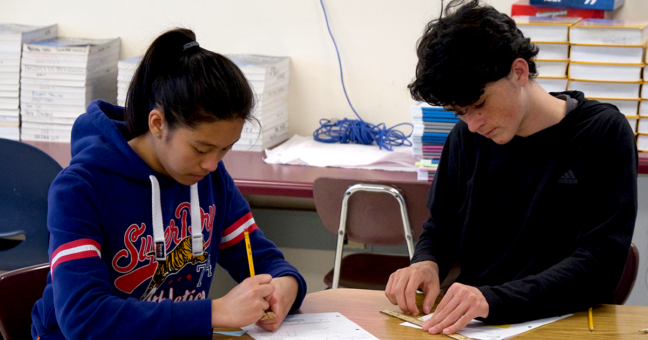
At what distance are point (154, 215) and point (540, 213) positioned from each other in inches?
31.8

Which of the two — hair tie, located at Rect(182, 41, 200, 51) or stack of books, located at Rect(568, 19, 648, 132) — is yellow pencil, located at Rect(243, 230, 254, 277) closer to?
hair tie, located at Rect(182, 41, 200, 51)

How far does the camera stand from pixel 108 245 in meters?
1.12

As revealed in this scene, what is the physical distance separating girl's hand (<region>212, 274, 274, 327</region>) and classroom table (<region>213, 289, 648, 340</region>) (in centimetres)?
4

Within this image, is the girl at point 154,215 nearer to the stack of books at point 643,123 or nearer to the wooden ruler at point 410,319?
the wooden ruler at point 410,319

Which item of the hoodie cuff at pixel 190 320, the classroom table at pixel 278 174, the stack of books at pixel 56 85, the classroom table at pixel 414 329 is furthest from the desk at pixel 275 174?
the hoodie cuff at pixel 190 320

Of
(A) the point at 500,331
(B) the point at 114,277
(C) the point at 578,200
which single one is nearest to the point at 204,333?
(B) the point at 114,277

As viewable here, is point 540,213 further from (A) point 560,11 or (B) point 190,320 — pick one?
(A) point 560,11

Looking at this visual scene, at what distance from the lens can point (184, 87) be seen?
1.12 m

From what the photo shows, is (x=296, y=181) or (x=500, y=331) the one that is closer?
(x=500, y=331)

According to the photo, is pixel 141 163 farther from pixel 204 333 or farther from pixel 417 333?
pixel 417 333

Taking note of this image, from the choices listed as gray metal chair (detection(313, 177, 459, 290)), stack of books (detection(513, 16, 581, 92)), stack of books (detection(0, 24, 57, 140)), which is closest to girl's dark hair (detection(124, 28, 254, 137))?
gray metal chair (detection(313, 177, 459, 290))

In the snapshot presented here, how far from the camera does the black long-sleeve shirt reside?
3.89 ft

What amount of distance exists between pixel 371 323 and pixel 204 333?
0.99ft

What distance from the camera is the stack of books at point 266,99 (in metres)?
2.39
